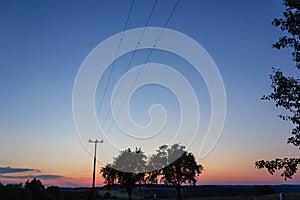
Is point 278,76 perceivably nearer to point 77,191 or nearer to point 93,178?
point 93,178

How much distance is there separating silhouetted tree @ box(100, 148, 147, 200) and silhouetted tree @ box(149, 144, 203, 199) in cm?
406

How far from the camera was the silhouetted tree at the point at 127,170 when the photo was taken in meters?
51.6

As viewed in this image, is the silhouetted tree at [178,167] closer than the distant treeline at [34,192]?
Yes

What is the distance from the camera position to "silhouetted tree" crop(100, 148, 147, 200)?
51562mm

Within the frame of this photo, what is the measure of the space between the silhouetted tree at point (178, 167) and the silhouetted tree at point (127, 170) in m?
4.06

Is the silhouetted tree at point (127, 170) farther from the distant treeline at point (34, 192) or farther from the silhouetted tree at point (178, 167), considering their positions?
the distant treeline at point (34, 192)

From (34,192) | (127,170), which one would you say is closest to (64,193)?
(34,192)

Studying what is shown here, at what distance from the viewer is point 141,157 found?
5328 cm

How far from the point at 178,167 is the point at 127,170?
8903 mm

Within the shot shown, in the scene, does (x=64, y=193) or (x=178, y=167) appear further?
(x=64, y=193)

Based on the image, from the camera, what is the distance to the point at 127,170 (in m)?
51.7

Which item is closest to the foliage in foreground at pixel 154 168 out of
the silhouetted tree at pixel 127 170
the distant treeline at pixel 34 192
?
the silhouetted tree at pixel 127 170

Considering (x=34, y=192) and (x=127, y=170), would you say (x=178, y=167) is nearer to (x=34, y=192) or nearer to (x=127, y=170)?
(x=127, y=170)

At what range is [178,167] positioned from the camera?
4684 cm
